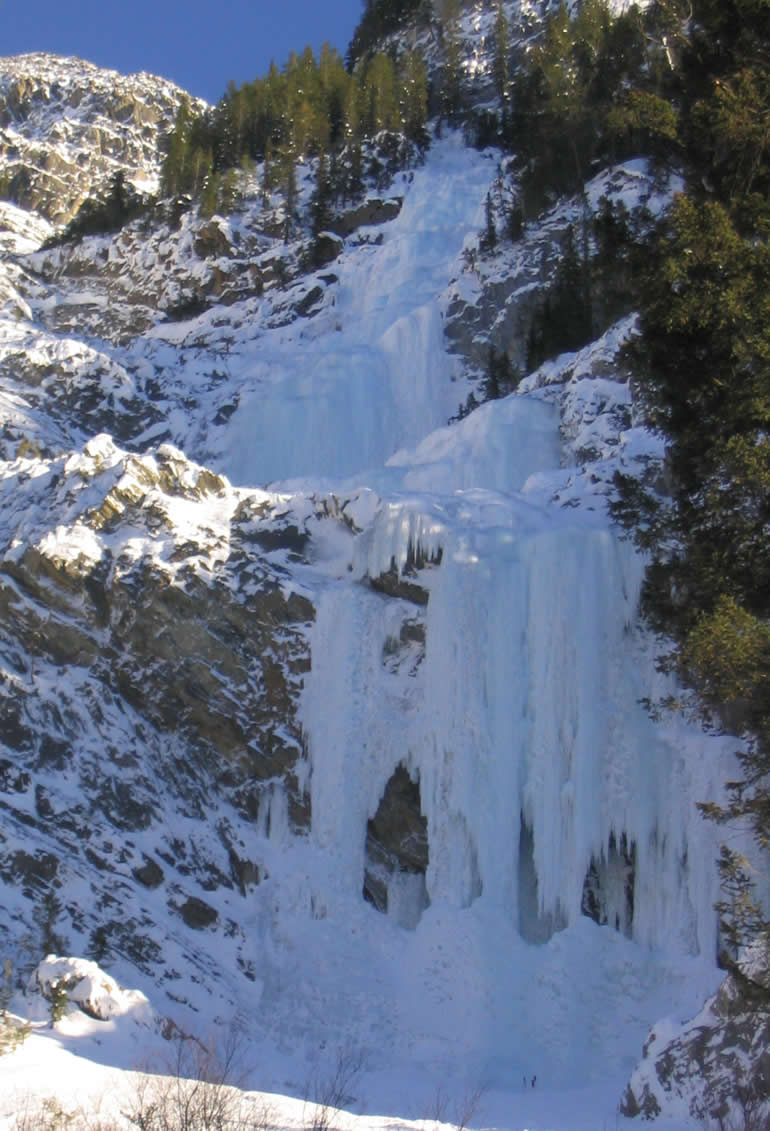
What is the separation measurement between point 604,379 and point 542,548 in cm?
793

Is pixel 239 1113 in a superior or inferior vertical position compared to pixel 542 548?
inferior

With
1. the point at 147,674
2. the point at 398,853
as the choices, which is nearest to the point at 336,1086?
the point at 398,853

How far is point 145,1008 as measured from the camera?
14.1m

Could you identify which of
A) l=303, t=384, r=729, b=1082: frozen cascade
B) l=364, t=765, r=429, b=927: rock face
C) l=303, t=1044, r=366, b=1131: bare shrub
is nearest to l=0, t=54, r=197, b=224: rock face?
l=303, t=384, r=729, b=1082: frozen cascade

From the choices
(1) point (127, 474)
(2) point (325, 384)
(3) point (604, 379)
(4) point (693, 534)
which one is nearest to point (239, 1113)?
(4) point (693, 534)

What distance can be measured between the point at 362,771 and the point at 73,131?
54864 millimetres

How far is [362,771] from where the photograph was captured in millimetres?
19203

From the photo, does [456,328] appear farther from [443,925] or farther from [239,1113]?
[239,1113]

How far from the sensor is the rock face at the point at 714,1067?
11203mm

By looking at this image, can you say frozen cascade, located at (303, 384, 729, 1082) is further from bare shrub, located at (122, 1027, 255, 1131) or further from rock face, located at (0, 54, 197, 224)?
rock face, located at (0, 54, 197, 224)

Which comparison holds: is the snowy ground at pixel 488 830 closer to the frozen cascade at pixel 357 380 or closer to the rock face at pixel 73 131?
the frozen cascade at pixel 357 380

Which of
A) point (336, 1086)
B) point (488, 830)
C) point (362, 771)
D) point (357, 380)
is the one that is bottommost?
point (336, 1086)

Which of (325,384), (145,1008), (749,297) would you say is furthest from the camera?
(325,384)

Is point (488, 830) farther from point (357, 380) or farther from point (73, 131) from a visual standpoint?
point (73, 131)
